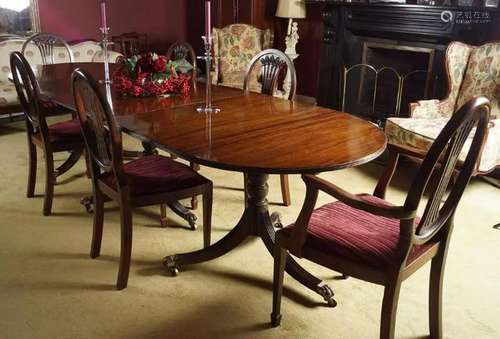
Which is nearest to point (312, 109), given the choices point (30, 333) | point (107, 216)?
point (107, 216)

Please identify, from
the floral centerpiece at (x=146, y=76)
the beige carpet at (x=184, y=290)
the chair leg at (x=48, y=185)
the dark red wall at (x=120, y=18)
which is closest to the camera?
the beige carpet at (x=184, y=290)

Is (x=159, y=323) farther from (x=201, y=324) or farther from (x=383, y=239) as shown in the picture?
(x=383, y=239)

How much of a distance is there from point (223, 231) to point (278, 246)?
2.99ft

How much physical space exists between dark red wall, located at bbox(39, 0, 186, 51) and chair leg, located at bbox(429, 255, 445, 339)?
15.8 feet

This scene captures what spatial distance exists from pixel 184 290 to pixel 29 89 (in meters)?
1.35

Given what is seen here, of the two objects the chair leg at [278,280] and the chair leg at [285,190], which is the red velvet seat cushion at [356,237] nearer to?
the chair leg at [278,280]

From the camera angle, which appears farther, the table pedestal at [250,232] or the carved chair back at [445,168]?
the table pedestal at [250,232]

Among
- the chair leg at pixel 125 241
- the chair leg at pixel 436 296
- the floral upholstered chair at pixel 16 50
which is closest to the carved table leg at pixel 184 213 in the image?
the chair leg at pixel 125 241

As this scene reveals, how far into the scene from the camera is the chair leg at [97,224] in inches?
86.7

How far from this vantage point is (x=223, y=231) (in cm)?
260

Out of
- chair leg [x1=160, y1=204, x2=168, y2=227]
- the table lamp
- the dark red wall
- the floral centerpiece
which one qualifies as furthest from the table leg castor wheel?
the dark red wall

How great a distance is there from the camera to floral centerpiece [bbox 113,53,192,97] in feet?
8.04

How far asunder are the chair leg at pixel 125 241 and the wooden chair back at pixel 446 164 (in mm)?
1135

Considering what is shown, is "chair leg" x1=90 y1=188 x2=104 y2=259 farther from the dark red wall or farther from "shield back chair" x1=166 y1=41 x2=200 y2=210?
the dark red wall
